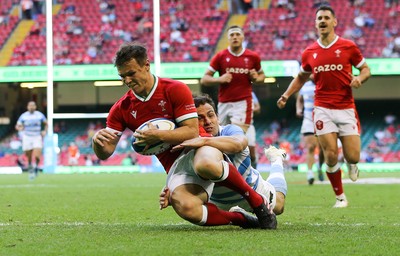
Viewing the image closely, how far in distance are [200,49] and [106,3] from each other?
4561 mm

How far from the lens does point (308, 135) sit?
15.0 metres

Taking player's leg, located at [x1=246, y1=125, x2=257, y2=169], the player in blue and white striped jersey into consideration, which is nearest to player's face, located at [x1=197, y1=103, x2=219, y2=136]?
the player in blue and white striped jersey

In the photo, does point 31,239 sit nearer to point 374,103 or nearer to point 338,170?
point 338,170

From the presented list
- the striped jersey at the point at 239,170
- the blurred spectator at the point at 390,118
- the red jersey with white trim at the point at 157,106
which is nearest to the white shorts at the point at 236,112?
the striped jersey at the point at 239,170

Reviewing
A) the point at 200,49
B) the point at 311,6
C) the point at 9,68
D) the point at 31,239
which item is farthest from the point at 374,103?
the point at 31,239

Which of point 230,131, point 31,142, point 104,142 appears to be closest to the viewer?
point 104,142

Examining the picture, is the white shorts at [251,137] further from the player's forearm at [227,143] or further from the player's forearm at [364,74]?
the player's forearm at [227,143]

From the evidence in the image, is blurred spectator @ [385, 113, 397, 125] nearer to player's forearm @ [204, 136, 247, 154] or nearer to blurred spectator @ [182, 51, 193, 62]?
blurred spectator @ [182, 51, 193, 62]

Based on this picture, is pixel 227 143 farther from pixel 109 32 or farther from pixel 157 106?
pixel 109 32

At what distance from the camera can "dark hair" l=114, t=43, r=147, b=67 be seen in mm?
5539

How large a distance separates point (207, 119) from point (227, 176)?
0.68 metres

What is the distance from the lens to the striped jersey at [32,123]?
69.5 feet

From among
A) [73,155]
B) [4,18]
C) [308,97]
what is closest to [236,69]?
[308,97]

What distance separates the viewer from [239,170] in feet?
20.0
